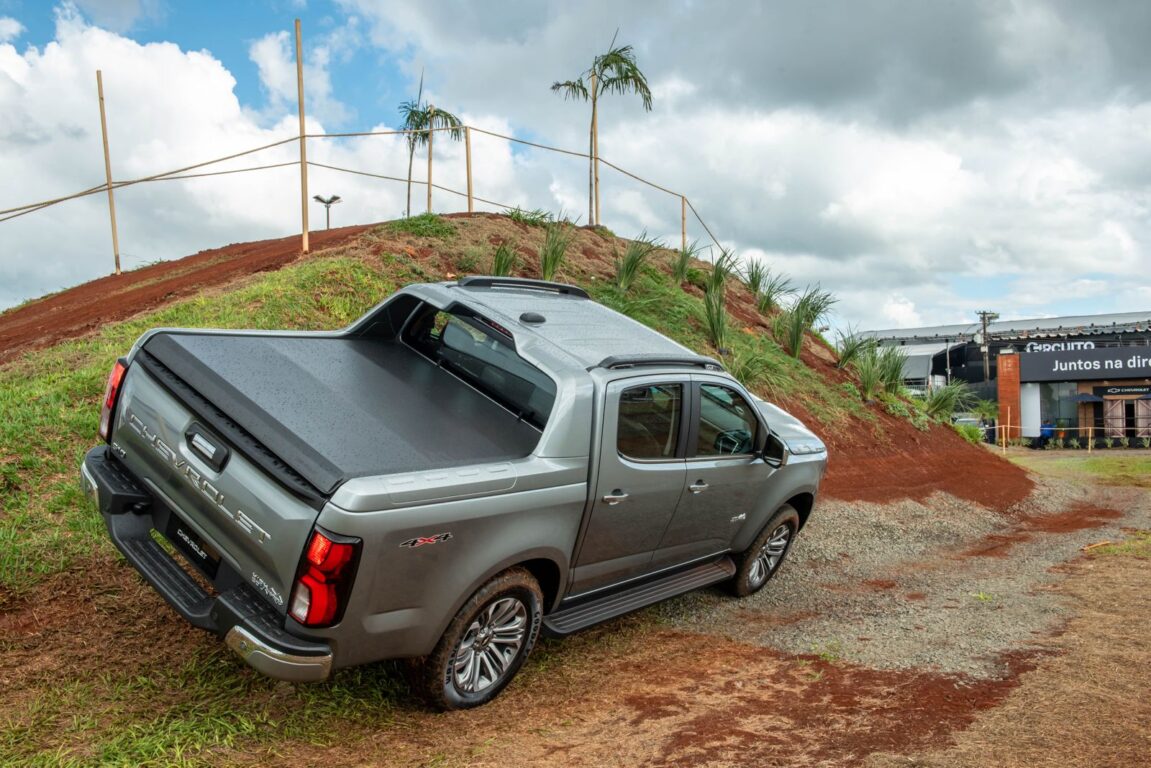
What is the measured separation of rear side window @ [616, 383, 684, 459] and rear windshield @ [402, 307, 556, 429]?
1.36 ft

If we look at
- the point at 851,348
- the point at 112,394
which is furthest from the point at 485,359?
the point at 851,348

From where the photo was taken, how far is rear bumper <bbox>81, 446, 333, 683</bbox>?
330cm

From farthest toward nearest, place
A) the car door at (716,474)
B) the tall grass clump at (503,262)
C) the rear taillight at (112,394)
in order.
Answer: the tall grass clump at (503,262) → the car door at (716,474) → the rear taillight at (112,394)

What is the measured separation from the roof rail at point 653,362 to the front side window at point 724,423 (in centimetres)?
16

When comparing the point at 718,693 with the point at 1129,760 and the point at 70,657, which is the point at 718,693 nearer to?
the point at 1129,760

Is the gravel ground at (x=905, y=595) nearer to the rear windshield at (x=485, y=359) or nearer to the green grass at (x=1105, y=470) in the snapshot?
the rear windshield at (x=485, y=359)

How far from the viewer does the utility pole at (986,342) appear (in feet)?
149

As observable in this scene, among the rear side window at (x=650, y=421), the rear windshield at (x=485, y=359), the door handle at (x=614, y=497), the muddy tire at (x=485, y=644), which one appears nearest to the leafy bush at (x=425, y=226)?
the rear windshield at (x=485, y=359)

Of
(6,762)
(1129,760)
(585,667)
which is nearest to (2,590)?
(6,762)

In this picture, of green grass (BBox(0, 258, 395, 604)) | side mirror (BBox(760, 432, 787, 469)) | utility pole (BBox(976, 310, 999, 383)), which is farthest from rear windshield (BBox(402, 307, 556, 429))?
utility pole (BBox(976, 310, 999, 383))

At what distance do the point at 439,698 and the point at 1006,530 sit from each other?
964 centimetres

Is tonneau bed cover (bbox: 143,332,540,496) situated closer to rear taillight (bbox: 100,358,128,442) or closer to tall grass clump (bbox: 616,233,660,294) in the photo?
rear taillight (bbox: 100,358,128,442)

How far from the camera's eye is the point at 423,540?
11.3ft

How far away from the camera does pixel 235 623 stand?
339 cm
